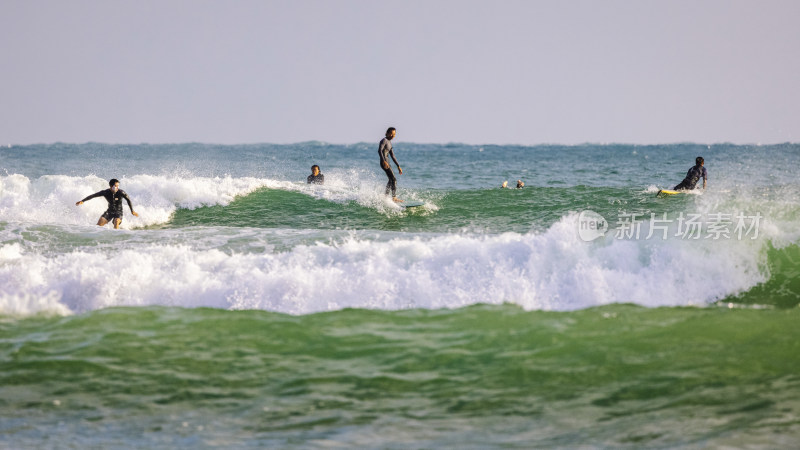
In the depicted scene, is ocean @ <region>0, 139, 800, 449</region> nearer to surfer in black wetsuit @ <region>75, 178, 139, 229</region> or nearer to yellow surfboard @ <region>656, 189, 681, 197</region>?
surfer in black wetsuit @ <region>75, 178, 139, 229</region>

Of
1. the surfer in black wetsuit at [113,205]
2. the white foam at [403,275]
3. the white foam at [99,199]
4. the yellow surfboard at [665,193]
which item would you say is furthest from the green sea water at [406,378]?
the yellow surfboard at [665,193]

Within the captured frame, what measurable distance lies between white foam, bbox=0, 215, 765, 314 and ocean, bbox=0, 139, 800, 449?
36 mm

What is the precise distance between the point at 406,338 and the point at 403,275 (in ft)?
7.50

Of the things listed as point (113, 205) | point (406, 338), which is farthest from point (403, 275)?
point (113, 205)

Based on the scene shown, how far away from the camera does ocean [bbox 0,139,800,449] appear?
222 inches

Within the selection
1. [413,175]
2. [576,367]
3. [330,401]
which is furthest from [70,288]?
[413,175]

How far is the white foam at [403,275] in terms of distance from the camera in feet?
30.4

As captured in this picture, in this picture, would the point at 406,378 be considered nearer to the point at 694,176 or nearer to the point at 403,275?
the point at 403,275

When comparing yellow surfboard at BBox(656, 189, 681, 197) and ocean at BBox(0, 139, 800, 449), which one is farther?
yellow surfboard at BBox(656, 189, 681, 197)

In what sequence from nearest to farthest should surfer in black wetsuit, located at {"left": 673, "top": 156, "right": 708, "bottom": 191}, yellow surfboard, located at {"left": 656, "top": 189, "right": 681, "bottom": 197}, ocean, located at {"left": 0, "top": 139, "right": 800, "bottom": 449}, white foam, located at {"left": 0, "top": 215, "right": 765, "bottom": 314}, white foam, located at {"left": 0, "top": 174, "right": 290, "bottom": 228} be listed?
1. ocean, located at {"left": 0, "top": 139, "right": 800, "bottom": 449}
2. white foam, located at {"left": 0, "top": 215, "right": 765, "bottom": 314}
3. white foam, located at {"left": 0, "top": 174, "right": 290, "bottom": 228}
4. surfer in black wetsuit, located at {"left": 673, "top": 156, "right": 708, "bottom": 191}
5. yellow surfboard, located at {"left": 656, "top": 189, "right": 681, "bottom": 197}

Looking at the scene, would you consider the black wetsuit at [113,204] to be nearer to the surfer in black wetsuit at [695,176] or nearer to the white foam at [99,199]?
the white foam at [99,199]

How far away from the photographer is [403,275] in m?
9.77

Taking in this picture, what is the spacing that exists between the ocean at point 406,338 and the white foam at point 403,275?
0.12 feet

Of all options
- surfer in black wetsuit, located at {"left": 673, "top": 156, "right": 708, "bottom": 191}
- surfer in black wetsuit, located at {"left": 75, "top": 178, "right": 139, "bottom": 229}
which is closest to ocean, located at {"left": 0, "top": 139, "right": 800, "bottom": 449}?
surfer in black wetsuit, located at {"left": 75, "top": 178, "right": 139, "bottom": 229}
